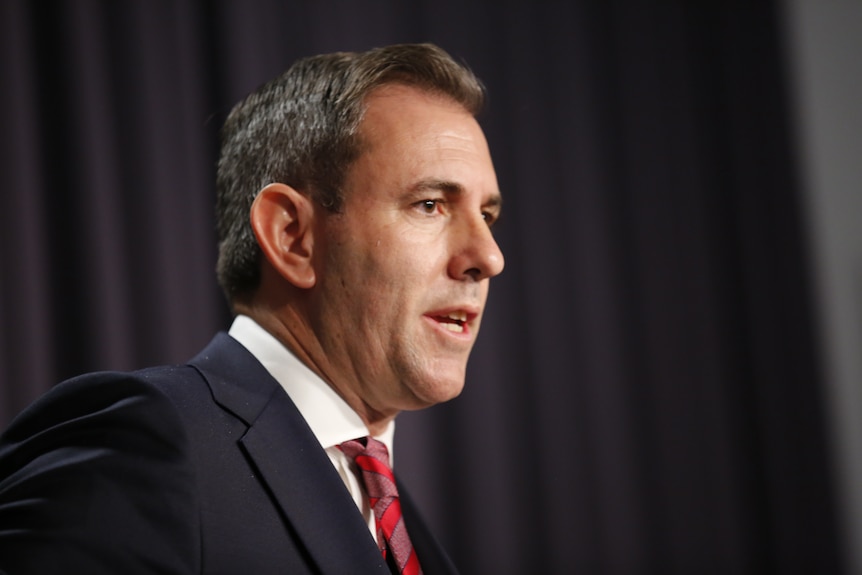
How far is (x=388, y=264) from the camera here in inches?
50.3

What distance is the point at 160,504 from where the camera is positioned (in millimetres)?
920

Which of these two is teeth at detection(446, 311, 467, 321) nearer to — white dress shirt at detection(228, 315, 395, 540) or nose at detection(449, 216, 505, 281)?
nose at detection(449, 216, 505, 281)

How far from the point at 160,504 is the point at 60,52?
1.45 meters

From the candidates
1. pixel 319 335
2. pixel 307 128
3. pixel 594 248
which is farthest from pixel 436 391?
pixel 594 248

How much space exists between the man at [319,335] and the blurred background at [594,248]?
66 centimetres

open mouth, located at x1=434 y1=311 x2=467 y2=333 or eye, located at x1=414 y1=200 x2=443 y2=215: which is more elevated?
eye, located at x1=414 y1=200 x2=443 y2=215

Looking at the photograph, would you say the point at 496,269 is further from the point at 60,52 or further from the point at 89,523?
the point at 60,52

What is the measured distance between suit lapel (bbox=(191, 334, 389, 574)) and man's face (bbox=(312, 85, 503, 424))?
15cm

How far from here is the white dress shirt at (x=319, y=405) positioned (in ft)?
4.09

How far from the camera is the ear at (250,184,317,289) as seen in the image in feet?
4.35

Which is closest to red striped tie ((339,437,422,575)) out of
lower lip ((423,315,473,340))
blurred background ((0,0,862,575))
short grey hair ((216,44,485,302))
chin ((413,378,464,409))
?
chin ((413,378,464,409))

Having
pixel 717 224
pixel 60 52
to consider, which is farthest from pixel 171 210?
pixel 717 224

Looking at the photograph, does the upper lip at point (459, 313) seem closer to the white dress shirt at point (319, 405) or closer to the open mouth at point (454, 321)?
the open mouth at point (454, 321)

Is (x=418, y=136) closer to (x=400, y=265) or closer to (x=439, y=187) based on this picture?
(x=439, y=187)
